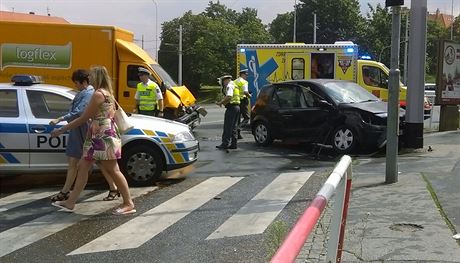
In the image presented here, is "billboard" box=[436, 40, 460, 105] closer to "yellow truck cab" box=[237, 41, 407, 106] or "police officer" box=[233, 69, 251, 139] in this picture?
"yellow truck cab" box=[237, 41, 407, 106]

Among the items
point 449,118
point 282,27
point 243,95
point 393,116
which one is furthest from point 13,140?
point 282,27

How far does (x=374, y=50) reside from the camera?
68000 millimetres

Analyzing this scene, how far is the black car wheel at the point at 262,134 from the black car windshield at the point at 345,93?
1.80m

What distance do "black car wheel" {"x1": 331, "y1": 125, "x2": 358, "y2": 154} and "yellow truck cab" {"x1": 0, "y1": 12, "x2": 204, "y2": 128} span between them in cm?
441

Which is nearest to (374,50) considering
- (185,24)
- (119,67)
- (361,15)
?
Result: (361,15)

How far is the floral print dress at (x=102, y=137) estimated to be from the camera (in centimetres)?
681

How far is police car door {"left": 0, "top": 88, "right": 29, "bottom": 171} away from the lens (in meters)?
8.27

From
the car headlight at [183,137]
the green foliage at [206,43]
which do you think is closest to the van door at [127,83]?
the car headlight at [183,137]

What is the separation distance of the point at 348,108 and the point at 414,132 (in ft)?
4.39

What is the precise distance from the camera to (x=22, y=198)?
794 cm

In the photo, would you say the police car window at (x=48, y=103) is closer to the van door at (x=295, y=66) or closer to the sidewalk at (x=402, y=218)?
the sidewalk at (x=402, y=218)

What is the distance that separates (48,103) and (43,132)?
52 centimetres

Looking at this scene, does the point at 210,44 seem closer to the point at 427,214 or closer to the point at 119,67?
the point at 119,67

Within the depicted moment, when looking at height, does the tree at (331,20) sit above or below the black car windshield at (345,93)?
above
